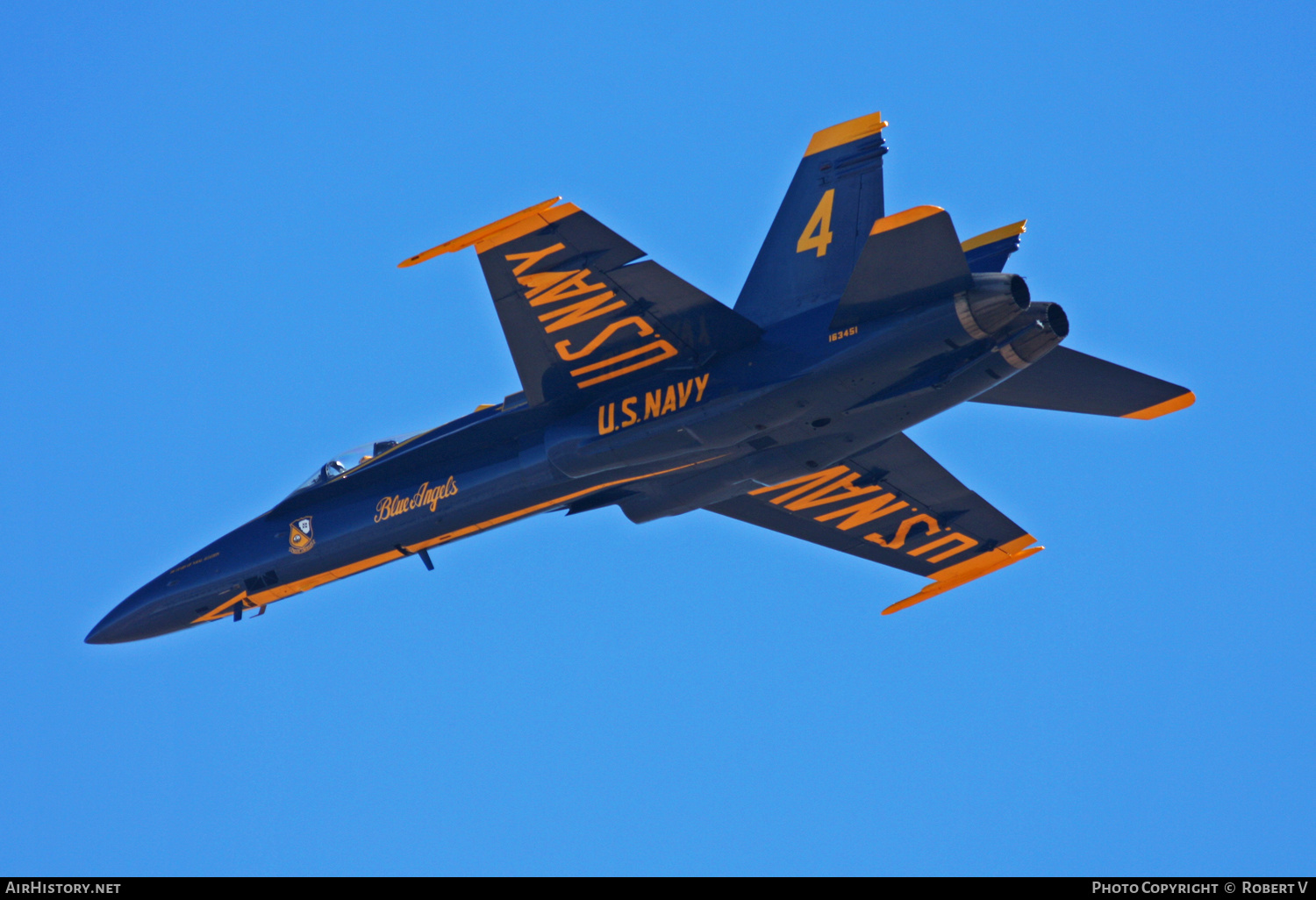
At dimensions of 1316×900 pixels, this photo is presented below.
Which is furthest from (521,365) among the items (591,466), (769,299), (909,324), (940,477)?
(940,477)

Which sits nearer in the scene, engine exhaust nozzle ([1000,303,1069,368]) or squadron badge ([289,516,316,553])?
engine exhaust nozzle ([1000,303,1069,368])

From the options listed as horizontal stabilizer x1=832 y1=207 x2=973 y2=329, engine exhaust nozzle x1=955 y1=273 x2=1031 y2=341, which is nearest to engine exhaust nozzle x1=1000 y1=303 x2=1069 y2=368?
engine exhaust nozzle x1=955 y1=273 x2=1031 y2=341

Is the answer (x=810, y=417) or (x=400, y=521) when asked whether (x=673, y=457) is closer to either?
(x=810, y=417)

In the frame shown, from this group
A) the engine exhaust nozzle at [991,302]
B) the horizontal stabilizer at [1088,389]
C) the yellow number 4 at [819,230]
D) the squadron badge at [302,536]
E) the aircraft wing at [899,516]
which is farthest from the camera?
the aircraft wing at [899,516]

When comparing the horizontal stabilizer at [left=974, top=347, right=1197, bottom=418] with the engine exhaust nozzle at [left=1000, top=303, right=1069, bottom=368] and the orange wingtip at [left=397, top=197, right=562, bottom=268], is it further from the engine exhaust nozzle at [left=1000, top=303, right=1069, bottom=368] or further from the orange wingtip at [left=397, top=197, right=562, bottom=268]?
the orange wingtip at [left=397, top=197, right=562, bottom=268]

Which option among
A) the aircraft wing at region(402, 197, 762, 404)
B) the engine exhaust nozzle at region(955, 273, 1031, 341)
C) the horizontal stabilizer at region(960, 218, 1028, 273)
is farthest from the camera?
the horizontal stabilizer at region(960, 218, 1028, 273)

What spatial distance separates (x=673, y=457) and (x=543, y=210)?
4493 mm

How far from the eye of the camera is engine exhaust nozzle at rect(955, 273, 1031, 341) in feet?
59.4

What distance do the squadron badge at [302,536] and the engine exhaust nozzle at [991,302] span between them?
1181 centimetres

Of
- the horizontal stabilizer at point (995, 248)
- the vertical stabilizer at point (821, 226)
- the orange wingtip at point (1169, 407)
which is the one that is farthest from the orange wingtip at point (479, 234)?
the orange wingtip at point (1169, 407)

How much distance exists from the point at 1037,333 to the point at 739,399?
4.14m

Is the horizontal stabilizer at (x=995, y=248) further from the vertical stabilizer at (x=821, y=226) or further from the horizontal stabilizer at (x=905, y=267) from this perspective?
the horizontal stabilizer at (x=905, y=267)

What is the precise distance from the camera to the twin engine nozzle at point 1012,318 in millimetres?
18141

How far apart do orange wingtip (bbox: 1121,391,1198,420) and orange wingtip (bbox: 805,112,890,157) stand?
231 inches
